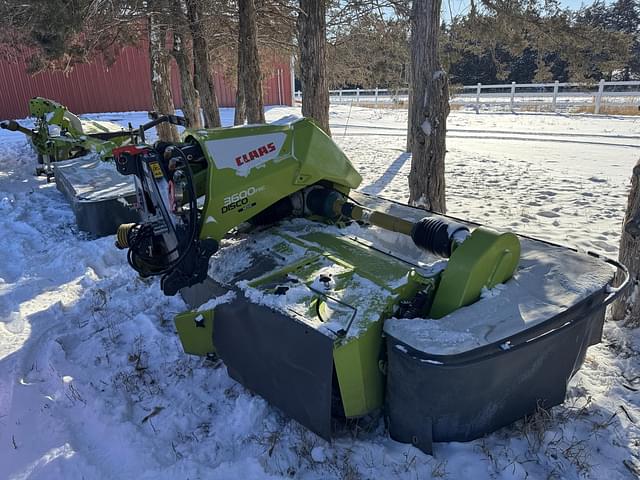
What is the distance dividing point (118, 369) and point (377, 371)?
1768mm

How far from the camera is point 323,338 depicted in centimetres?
224

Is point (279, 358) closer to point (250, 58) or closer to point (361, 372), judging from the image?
point (361, 372)

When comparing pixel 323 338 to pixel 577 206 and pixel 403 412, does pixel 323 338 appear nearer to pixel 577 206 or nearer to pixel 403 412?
pixel 403 412

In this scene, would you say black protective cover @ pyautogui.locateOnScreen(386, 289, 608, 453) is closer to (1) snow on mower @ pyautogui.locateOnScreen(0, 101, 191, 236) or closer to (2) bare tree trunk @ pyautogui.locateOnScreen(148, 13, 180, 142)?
(1) snow on mower @ pyautogui.locateOnScreen(0, 101, 191, 236)

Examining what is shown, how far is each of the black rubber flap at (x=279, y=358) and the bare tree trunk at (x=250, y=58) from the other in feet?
19.9

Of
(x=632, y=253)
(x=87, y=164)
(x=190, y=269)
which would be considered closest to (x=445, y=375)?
(x=190, y=269)

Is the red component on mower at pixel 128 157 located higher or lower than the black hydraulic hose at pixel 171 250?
higher

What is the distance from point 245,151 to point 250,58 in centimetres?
569

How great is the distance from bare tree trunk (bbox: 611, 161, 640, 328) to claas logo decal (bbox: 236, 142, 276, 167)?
2429 millimetres

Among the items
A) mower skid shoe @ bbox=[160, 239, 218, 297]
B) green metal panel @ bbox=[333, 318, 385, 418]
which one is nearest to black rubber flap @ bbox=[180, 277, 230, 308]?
mower skid shoe @ bbox=[160, 239, 218, 297]

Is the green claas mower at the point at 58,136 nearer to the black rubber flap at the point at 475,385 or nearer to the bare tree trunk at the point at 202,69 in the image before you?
the bare tree trunk at the point at 202,69

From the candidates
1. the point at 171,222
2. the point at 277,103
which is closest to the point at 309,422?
the point at 171,222

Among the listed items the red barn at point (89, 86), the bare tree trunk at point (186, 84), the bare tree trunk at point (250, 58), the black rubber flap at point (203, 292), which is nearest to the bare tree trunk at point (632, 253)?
the black rubber flap at point (203, 292)

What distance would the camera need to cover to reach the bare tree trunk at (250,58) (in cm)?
784
